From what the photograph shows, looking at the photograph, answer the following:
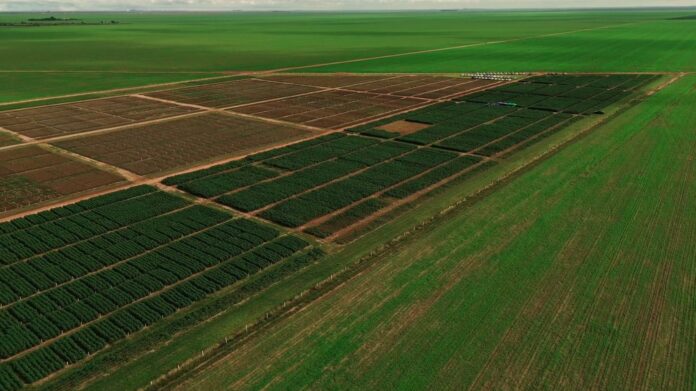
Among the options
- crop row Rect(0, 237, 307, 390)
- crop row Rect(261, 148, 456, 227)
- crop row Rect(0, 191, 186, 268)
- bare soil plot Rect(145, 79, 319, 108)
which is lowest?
crop row Rect(0, 237, 307, 390)

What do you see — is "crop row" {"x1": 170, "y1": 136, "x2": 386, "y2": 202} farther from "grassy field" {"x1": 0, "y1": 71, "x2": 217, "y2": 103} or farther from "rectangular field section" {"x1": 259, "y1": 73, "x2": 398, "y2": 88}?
"grassy field" {"x1": 0, "y1": 71, "x2": 217, "y2": 103}

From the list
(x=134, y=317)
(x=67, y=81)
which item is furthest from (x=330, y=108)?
(x=67, y=81)

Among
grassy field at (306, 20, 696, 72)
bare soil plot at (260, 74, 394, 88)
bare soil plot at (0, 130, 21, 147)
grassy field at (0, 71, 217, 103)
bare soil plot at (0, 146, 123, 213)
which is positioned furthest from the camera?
grassy field at (306, 20, 696, 72)

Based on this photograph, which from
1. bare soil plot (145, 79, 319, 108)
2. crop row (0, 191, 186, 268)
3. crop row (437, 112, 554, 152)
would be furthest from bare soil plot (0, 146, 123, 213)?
crop row (437, 112, 554, 152)

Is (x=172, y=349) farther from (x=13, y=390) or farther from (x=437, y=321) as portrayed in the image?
(x=437, y=321)

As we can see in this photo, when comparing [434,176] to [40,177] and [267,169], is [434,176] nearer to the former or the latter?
[267,169]

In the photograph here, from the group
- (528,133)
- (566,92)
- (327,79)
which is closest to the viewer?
(528,133)
